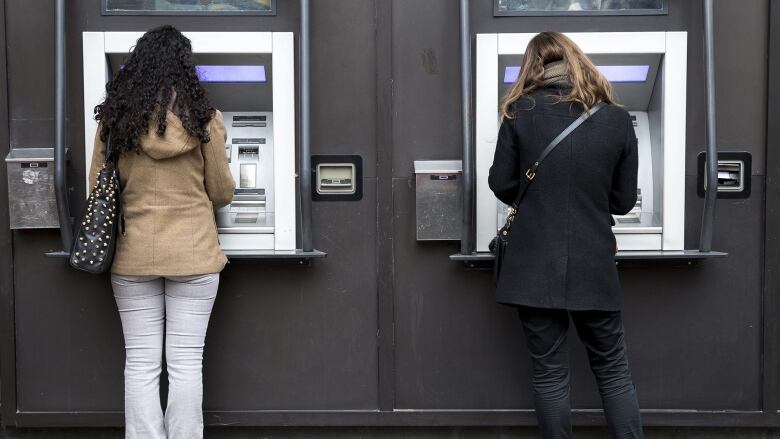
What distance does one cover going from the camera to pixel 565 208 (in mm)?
3254

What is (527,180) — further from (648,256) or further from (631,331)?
(631,331)

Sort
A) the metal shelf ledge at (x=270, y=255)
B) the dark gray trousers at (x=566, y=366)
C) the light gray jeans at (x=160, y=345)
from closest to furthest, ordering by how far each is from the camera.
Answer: the dark gray trousers at (x=566, y=366) → the light gray jeans at (x=160, y=345) → the metal shelf ledge at (x=270, y=255)

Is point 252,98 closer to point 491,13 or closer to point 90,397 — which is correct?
point 491,13

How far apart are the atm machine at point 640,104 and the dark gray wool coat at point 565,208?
566 mm

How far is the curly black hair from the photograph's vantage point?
334 cm

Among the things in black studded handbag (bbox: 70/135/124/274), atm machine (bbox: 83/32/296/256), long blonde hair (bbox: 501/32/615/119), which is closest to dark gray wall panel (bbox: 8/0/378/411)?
atm machine (bbox: 83/32/296/256)

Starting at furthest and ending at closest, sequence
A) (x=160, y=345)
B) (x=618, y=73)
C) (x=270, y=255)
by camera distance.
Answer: (x=618, y=73), (x=270, y=255), (x=160, y=345)

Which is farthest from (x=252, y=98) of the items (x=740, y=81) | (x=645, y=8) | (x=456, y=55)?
(x=740, y=81)

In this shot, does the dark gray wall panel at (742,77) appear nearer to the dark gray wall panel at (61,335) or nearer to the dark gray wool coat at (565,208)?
the dark gray wool coat at (565,208)

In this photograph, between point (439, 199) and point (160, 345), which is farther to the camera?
point (439, 199)

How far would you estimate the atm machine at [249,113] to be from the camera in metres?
3.83

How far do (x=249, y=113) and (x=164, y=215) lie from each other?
30.2 inches

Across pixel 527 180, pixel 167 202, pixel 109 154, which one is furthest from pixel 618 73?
pixel 109 154

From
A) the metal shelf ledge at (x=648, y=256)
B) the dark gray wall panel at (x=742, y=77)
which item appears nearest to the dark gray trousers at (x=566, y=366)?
the metal shelf ledge at (x=648, y=256)
